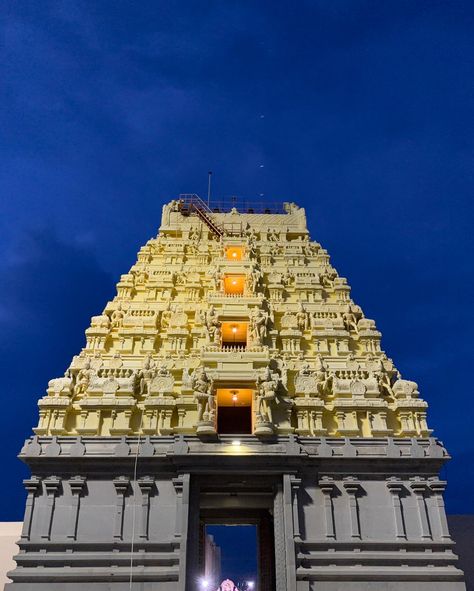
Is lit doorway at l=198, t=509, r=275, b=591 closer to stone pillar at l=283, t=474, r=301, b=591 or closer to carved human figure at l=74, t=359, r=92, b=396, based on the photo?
stone pillar at l=283, t=474, r=301, b=591

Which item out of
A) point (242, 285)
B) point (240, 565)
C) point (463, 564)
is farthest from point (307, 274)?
point (240, 565)

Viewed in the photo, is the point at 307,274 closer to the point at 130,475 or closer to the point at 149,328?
the point at 149,328

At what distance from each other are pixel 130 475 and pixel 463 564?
1955 cm

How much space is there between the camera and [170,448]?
25.0m

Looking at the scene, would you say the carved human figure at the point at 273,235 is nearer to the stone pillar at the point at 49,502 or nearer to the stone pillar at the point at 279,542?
the stone pillar at the point at 279,542

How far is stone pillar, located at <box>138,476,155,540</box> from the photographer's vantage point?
2367 centimetres

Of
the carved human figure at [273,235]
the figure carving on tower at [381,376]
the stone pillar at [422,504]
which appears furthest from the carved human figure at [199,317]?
the stone pillar at [422,504]

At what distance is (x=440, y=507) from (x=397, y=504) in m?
2.02

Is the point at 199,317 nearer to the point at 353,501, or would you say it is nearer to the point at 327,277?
the point at 327,277

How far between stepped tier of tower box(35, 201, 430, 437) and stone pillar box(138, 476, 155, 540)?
2.66m

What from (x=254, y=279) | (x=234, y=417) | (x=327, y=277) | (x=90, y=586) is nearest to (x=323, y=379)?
(x=234, y=417)

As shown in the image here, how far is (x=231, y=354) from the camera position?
28.9 metres

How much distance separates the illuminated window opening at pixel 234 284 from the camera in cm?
3597

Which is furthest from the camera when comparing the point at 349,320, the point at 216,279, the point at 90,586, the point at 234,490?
the point at 216,279
